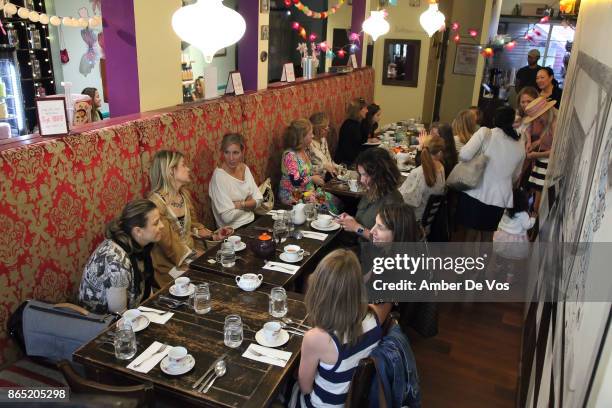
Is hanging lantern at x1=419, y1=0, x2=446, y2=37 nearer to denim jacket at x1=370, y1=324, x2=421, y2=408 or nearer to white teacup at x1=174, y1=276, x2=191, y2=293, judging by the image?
white teacup at x1=174, y1=276, x2=191, y2=293

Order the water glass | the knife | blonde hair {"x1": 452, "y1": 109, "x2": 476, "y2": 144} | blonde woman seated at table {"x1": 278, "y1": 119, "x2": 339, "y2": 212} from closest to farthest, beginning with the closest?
the knife
the water glass
blonde woman seated at table {"x1": 278, "y1": 119, "x2": 339, "y2": 212}
blonde hair {"x1": 452, "y1": 109, "x2": 476, "y2": 144}

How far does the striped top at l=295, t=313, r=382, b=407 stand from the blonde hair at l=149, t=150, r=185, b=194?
1919 millimetres

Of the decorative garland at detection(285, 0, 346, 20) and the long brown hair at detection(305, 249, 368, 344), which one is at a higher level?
the decorative garland at detection(285, 0, 346, 20)

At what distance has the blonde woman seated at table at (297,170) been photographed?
486 centimetres

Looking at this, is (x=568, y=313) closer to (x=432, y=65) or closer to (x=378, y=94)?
(x=378, y=94)

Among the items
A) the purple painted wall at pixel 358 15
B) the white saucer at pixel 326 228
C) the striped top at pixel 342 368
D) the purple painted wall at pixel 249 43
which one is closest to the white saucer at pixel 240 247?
the white saucer at pixel 326 228

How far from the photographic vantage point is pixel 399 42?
9.34 meters

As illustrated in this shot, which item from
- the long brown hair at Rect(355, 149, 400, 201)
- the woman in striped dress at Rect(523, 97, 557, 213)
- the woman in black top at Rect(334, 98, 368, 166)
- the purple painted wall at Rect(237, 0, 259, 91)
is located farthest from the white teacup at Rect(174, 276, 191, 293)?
the woman in striped dress at Rect(523, 97, 557, 213)

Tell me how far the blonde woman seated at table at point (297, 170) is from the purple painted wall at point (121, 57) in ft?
5.16

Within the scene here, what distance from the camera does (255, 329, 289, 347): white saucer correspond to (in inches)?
90.8

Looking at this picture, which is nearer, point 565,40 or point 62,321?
point 62,321

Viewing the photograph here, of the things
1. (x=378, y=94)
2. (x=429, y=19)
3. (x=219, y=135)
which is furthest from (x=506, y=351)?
(x=378, y=94)

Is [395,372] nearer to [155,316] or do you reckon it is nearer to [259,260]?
[155,316]

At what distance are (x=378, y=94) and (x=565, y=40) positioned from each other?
4112 millimetres
